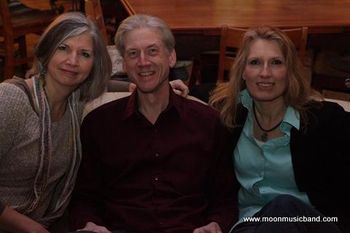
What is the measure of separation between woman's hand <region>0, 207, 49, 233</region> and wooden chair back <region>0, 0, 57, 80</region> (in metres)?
2.39

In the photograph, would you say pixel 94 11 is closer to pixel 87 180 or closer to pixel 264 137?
pixel 87 180

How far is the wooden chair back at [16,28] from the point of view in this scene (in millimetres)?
3707

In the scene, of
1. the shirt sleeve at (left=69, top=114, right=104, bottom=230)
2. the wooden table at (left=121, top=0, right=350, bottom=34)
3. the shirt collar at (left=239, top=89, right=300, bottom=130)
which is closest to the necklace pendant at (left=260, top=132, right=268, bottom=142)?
the shirt collar at (left=239, top=89, right=300, bottom=130)

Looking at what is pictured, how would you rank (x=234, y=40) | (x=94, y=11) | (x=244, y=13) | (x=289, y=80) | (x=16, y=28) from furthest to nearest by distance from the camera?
(x=16, y=28) → (x=244, y=13) → (x=94, y=11) → (x=234, y=40) → (x=289, y=80)

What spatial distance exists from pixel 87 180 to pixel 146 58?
19.8 inches

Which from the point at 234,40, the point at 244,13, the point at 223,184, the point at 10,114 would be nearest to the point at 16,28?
the point at 244,13

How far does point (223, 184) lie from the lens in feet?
5.86

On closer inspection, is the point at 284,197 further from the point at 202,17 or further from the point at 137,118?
the point at 202,17

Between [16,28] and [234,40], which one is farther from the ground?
[234,40]

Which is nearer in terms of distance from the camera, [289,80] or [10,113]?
[10,113]

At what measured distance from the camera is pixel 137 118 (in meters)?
1.75

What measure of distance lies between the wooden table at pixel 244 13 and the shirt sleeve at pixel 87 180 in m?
1.24

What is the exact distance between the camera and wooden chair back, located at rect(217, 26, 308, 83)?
2473 mm

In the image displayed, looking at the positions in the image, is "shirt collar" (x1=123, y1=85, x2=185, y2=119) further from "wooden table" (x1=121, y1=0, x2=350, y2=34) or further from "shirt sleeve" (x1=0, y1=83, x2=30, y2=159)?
"wooden table" (x1=121, y1=0, x2=350, y2=34)
